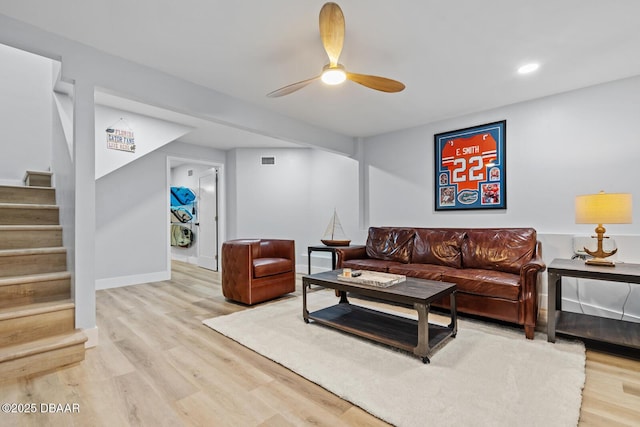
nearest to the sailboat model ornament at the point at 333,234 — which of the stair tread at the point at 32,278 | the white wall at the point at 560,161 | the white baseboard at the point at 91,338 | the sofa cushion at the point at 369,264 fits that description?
the sofa cushion at the point at 369,264

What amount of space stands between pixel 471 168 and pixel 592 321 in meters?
2.02

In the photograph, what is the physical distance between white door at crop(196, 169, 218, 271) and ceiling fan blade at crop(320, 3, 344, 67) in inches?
183

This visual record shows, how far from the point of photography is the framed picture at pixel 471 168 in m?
3.65

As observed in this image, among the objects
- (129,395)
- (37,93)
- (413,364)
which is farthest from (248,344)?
(37,93)

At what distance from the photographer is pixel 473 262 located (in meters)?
3.34

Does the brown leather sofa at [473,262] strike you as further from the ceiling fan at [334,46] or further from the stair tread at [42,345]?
the stair tread at [42,345]

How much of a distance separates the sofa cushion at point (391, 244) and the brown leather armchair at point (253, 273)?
1165 millimetres

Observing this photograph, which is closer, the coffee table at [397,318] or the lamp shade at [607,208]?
the coffee table at [397,318]

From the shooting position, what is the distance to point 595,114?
3.05 meters

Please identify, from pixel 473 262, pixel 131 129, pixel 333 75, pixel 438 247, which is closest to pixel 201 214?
pixel 131 129

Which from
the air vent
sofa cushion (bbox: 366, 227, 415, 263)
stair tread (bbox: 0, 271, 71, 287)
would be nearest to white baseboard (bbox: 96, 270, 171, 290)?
stair tread (bbox: 0, 271, 71, 287)

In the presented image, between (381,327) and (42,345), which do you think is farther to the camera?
(381,327)

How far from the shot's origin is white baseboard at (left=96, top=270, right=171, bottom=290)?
14.3ft

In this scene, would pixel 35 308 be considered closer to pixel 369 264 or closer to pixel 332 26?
pixel 332 26
